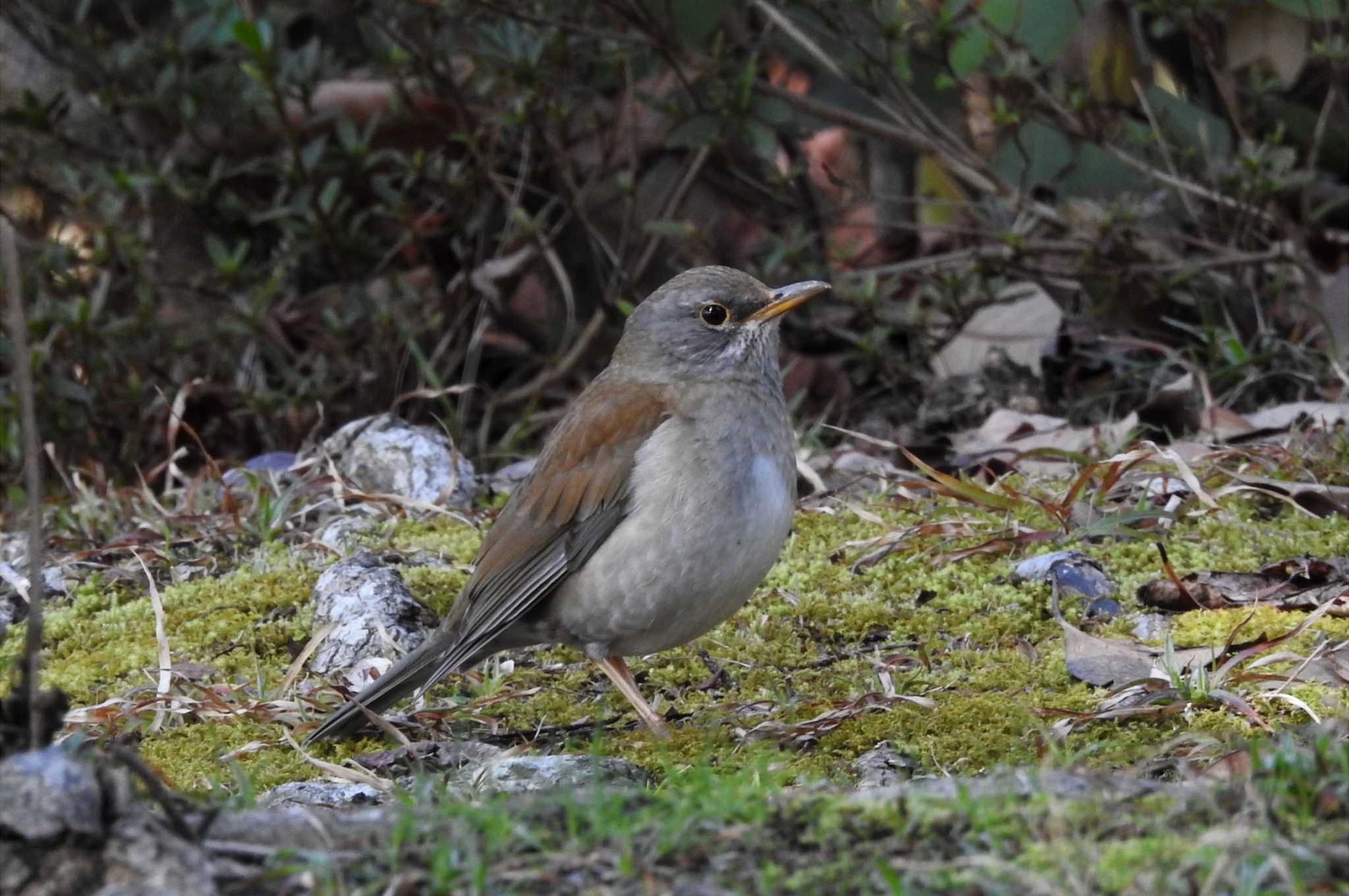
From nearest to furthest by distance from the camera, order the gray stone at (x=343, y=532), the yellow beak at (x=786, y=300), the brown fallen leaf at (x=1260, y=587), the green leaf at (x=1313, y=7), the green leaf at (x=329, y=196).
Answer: the brown fallen leaf at (x=1260, y=587) < the yellow beak at (x=786, y=300) < the gray stone at (x=343, y=532) < the green leaf at (x=1313, y=7) < the green leaf at (x=329, y=196)

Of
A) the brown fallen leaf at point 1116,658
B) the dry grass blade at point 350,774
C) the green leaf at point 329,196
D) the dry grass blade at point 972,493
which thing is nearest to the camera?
the dry grass blade at point 350,774

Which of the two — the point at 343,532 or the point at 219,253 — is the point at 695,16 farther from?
the point at 343,532

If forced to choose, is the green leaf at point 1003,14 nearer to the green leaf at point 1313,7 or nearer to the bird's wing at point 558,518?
the green leaf at point 1313,7

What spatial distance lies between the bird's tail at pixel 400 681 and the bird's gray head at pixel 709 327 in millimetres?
1091

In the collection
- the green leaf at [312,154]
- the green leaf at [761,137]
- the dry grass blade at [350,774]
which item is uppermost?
the green leaf at [761,137]

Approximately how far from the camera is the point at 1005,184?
287 inches

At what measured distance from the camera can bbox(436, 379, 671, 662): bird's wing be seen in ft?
15.3

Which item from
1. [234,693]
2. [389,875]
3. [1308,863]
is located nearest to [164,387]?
[234,693]

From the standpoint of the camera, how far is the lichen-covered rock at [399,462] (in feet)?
21.4

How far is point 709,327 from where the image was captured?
204 inches

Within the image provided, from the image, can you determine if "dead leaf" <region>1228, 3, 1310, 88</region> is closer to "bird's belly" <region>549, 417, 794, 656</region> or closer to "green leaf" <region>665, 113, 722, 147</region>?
"green leaf" <region>665, 113, 722, 147</region>

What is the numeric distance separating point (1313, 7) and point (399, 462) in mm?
4060

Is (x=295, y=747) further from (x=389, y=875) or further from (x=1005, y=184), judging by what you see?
(x=1005, y=184)

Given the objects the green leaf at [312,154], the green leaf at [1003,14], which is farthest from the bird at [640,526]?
the green leaf at [312,154]
